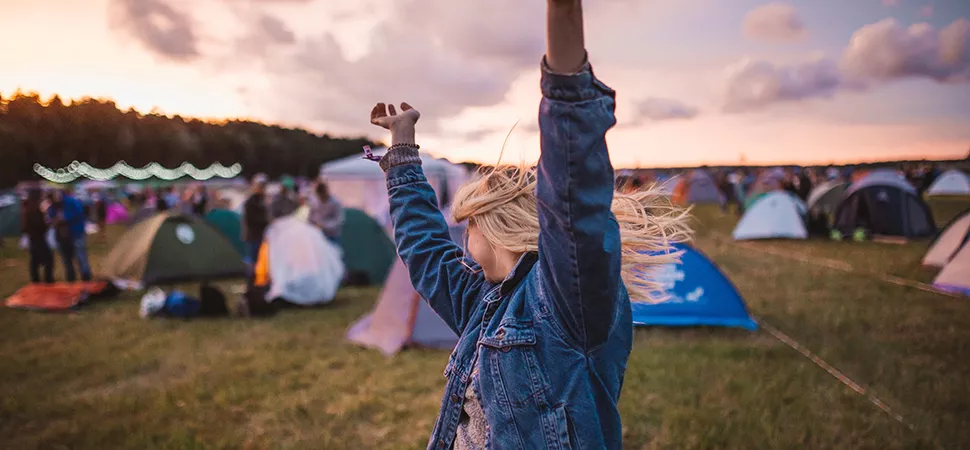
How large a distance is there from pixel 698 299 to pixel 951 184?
116 ft

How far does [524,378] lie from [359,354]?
209 inches

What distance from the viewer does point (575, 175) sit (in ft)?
3.36

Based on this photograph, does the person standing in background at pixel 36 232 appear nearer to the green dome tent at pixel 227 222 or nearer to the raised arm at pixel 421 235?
the green dome tent at pixel 227 222

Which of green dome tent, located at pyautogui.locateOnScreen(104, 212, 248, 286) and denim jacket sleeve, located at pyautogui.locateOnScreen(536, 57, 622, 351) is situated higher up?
denim jacket sleeve, located at pyautogui.locateOnScreen(536, 57, 622, 351)

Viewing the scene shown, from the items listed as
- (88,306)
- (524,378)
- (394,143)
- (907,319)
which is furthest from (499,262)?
(88,306)

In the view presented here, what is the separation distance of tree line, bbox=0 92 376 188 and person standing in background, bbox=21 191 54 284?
161 centimetres

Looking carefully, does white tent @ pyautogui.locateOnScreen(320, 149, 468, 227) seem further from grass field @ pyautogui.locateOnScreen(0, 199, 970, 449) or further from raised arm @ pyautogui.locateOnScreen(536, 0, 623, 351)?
raised arm @ pyautogui.locateOnScreen(536, 0, 623, 351)

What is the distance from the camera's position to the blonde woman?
1.02 meters

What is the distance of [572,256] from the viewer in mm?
1087

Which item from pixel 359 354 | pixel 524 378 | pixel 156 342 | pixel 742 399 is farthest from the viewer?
pixel 156 342

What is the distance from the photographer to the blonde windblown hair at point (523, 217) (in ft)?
4.84

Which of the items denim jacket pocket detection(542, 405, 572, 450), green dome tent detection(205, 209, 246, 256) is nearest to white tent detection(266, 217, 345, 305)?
green dome tent detection(205, 209, 246, 256)

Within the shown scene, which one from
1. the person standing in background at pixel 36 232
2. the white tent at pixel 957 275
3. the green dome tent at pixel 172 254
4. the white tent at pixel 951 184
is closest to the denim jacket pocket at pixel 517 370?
the white tent at pixel 957 275

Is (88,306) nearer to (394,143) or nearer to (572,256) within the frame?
(394,143)
